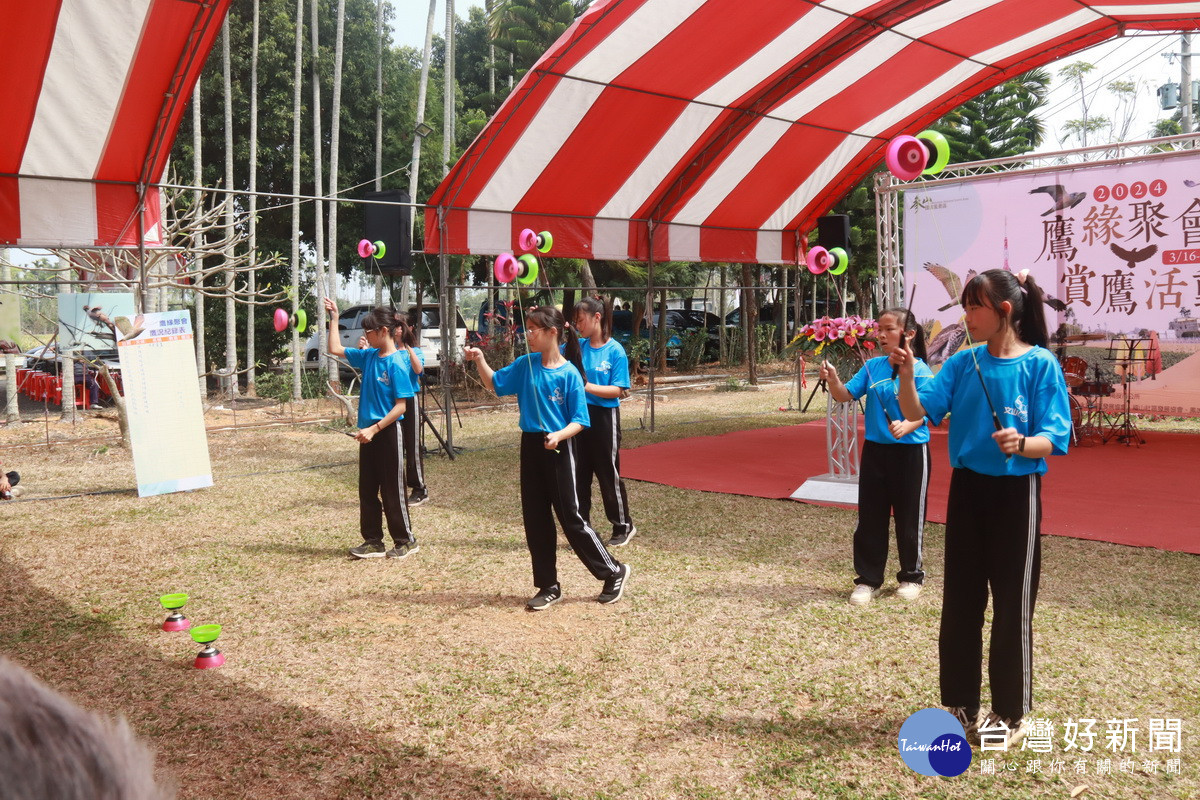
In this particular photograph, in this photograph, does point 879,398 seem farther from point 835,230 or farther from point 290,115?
point 290,115

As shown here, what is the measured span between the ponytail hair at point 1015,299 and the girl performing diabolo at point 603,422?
10.1 ft

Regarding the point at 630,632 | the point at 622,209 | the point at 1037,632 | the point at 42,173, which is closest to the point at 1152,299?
the point at 622,209

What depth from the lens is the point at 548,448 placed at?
4348 millimetres

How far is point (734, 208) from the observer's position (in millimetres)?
11047

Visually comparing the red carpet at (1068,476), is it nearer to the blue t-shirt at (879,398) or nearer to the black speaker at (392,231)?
the blue t-shirt at (879,398)

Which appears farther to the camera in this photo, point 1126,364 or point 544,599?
point 1126,364

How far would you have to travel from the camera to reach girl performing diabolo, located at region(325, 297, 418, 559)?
219 inches

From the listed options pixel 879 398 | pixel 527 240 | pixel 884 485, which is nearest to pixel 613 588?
pixel 884 485

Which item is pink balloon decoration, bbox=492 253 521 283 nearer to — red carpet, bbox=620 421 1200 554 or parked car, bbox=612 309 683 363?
red carpet, bbox=620 421 1200 554

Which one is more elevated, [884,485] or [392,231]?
[392,231]

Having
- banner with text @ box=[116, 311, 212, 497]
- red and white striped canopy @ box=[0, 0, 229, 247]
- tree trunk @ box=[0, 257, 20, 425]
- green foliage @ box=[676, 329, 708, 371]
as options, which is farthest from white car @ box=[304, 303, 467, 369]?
red and white striped canopy @ box=[0, 0, 229, 247]

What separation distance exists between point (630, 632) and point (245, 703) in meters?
1.67

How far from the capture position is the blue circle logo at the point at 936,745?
2850 millimetres

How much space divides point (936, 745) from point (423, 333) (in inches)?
562
